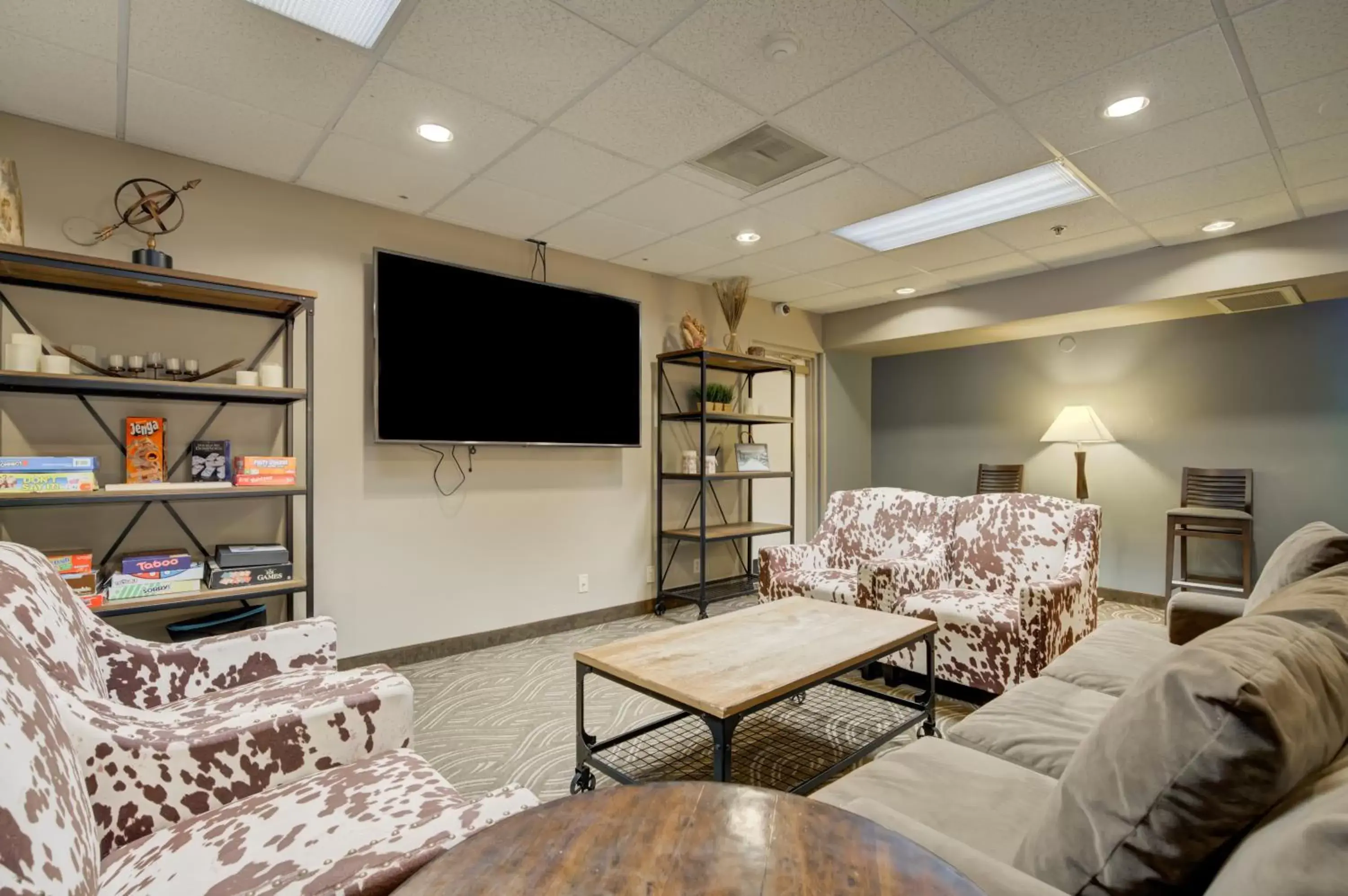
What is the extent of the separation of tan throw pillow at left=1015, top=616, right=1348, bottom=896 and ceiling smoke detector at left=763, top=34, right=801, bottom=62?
1966 mm

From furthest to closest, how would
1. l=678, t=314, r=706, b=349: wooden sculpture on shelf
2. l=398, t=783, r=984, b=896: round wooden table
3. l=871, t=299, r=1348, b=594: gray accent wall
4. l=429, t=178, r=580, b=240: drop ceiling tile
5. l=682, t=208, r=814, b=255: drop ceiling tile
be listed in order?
l=678, t=314, r=706, b=349: wooden sculpture on shelf < l=871, t=299, r=1348, b=594: gray accent wall < l=682, t=208, r=814, b=255: drop ceiling tile < l=429, t=178, r=580, b=240: drop ceiling tile < l=398, t=783, r=984, b=896: round wooden table

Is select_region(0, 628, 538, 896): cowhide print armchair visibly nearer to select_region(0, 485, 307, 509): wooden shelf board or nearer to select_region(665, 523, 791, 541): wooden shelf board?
select_region(0, 485, 307, 509): wooden shelf board

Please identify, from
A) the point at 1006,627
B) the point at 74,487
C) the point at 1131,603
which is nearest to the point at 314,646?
the point at 74,487

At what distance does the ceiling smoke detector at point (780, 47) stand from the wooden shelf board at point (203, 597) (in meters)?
2.76

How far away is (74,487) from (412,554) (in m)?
1.45

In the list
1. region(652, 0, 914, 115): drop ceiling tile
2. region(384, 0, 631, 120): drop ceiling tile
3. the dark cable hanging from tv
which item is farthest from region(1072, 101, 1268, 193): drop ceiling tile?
the dark cable hanging from tv

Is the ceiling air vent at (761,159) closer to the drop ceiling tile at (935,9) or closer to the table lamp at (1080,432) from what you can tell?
the drop ceiling tile at (935,9)

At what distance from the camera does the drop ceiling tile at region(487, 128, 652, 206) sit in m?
2.71

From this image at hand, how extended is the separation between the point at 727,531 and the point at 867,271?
211 centimetres

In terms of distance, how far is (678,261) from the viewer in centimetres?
434

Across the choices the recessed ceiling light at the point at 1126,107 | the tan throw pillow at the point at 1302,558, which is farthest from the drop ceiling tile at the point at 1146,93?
the tan throw pillow at the point at 1302,558

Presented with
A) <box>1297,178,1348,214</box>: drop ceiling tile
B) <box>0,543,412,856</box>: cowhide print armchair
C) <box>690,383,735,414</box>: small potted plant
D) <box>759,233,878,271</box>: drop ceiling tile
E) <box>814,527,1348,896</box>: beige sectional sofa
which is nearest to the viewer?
<box>814,527,1348,896</box>: beige sectional sofa

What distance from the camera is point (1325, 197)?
318cm

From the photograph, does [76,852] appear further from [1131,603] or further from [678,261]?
[1131,603]
